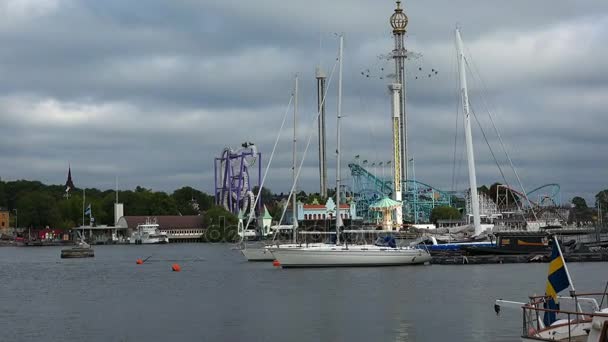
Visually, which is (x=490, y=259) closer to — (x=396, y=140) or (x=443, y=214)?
(x=396, y=140)

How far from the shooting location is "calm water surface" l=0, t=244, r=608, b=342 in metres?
36.7

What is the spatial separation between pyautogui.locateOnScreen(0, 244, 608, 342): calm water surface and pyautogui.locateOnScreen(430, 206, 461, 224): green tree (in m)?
107

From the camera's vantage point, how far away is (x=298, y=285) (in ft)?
197

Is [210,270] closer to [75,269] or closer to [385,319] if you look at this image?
[75,269]

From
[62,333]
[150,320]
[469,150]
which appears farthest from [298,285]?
[469,150]

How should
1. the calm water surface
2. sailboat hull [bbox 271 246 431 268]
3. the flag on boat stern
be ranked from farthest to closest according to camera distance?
sailboat hull [bbox 271 246 431 268], the calm water surface, the flag on boat stern

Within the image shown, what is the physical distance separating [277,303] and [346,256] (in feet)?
76.9

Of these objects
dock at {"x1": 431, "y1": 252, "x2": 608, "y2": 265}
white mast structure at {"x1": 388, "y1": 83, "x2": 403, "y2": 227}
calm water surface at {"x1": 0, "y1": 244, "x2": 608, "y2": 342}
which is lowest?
calm water surface at {"x1": 0, "y1": 244, "x2": 608, "y2": 342}

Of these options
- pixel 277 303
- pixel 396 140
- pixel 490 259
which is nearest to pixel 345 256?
pixel 490 259

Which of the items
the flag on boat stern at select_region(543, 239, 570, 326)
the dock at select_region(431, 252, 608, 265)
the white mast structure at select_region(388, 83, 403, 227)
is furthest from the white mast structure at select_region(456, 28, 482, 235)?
the white mast structure at select_region(388, 83, 403, 227)

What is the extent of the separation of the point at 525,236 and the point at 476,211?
22.6ft

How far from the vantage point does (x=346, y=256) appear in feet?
236

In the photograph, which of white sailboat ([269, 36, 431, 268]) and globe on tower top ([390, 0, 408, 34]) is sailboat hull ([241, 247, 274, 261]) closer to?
white sailboat ([269, 36, 431, 268])

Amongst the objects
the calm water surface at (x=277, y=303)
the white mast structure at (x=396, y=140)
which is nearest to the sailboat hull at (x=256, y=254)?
the calm water surface at (x=277, y=303)
